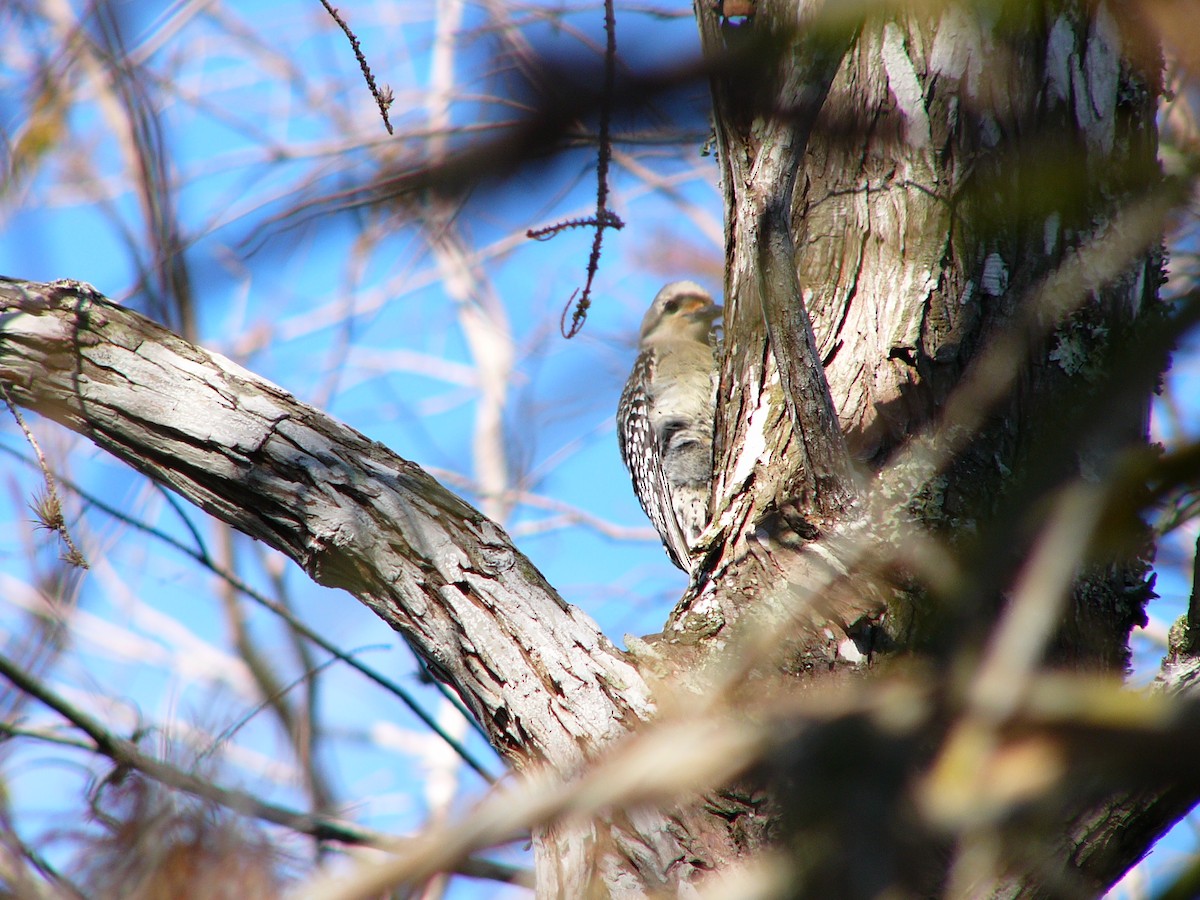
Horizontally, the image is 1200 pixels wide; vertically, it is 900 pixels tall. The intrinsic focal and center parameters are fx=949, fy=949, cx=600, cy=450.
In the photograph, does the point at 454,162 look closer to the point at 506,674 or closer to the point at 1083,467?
the point at 1083,467

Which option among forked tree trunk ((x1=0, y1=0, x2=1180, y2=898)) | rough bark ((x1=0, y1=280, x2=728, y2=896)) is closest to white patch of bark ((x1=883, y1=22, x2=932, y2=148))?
forked tree trunk ((x1=0, y1=0, x2=1180, y2=898))

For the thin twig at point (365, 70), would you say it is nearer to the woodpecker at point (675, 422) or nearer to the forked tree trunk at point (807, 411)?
the forked tree trunk at point (807, 411)

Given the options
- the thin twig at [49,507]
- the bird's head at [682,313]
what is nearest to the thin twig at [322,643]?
the thin twig at [49,507]

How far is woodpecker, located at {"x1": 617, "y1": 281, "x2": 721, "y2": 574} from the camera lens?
4906mm

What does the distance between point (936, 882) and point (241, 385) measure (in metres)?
1.76

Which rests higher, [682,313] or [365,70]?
[682,313]

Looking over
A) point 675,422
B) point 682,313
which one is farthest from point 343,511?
point 682,313

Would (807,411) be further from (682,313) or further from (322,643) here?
(682,313)

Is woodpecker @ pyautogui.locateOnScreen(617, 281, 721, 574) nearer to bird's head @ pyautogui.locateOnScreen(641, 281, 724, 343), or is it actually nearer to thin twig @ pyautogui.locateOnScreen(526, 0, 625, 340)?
bird's head @ pyautogui.locateOnScreen(641, 281, 724, 343)

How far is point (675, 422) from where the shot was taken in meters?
5.00

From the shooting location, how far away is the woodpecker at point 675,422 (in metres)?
4.91

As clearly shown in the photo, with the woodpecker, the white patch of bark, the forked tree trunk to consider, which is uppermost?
the woodpecker

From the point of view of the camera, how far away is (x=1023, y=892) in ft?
6.09

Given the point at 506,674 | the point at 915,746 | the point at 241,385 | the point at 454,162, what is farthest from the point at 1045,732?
the point at 241,385
